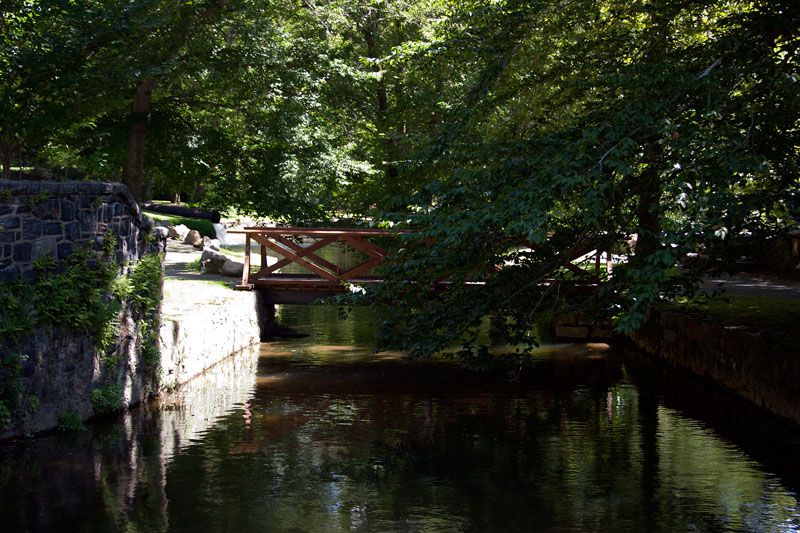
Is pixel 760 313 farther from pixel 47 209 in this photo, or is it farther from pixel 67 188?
pixel 47 209

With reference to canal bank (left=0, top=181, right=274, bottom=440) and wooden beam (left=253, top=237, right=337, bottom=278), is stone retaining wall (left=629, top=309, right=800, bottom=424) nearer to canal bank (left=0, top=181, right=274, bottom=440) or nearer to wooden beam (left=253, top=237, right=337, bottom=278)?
wooden beam (left=253, top=237, right=337, bottom=278)

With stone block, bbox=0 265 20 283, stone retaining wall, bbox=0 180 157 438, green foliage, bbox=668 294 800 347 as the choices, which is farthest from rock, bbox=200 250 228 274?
stone block, bbox=0 265 20 283

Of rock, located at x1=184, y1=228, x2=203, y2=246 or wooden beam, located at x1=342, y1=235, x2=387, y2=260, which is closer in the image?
wooden beam, located at x1=342, y1=235, x2=387, y2=260

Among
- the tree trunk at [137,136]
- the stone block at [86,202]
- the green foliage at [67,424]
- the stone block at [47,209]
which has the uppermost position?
the tree trunk at [137,136]

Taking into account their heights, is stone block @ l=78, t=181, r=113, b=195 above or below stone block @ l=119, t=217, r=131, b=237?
above

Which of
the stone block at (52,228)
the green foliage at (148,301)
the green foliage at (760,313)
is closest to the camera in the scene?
the stone block at (52,228)

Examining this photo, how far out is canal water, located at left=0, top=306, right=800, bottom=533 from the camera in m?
7.28

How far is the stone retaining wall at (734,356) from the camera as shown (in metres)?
10.3

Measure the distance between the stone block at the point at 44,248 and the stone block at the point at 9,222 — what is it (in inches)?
11.5

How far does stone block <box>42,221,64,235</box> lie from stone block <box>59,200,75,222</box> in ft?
0.32

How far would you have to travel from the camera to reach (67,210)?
9.91m

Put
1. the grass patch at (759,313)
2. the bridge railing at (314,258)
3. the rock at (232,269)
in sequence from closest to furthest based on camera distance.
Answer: the grass patch at (759,313) → the bridge railing at (314,258) → the rock at (232,269)

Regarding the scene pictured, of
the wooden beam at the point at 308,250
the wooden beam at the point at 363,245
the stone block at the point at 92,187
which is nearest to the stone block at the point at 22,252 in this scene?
the stone block at the point at 92,187

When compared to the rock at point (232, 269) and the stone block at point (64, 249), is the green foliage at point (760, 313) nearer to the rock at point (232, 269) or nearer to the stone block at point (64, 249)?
the stone block at point (64, 249)
